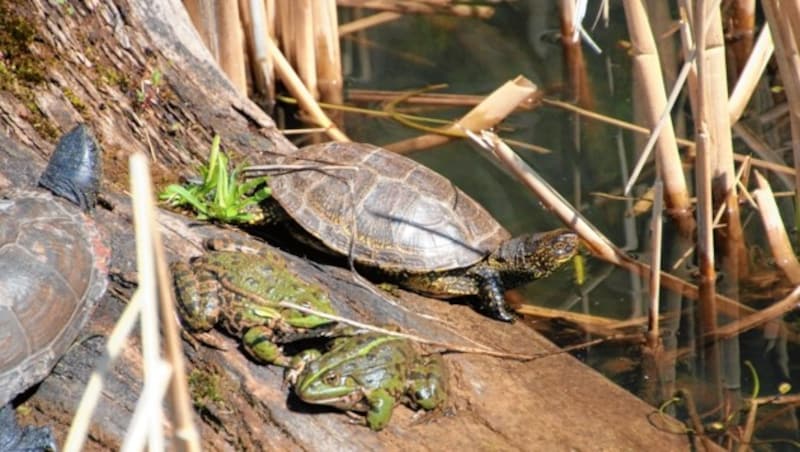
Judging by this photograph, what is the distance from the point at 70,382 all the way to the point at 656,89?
274cm

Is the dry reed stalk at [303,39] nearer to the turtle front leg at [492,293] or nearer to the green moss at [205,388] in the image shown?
the turtle front leg at [492,293]

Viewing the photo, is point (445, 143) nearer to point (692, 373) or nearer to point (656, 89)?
point (656, 89)

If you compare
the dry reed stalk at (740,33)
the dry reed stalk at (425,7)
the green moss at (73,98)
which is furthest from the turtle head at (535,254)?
the dry reed stalk at (425,7)

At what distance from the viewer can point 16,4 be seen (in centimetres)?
427

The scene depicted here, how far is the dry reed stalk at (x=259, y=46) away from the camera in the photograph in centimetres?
561

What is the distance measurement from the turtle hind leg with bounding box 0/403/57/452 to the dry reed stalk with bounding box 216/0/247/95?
231 centimetres

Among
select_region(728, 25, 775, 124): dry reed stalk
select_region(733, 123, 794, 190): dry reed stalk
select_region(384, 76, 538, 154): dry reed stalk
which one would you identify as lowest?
select_region(733, 123, 794, 190): dry reed stalk

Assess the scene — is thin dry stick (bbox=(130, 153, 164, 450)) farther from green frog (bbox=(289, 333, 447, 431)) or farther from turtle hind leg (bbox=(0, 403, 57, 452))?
turtle hind leg (bbox=(0, 403, 57, 452))

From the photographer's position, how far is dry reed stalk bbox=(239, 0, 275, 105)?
18.4ft

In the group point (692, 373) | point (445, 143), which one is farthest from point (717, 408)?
point (445, 143)

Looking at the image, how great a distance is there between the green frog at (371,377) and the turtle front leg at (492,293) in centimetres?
78

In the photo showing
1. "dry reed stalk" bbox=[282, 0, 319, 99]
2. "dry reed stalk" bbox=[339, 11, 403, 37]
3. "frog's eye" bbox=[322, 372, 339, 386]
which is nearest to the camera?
"frog's eye" bbox=[322, 372, 339, 386]

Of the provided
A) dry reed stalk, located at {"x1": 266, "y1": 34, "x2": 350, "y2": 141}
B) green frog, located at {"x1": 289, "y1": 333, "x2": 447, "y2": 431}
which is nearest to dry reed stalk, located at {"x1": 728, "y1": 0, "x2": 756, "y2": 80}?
dry reed stalk, located at {"x1": 266, "y1": 34, "x2": 350, "y2": 141}

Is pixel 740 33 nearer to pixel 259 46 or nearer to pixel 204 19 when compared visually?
pixel 259 46
